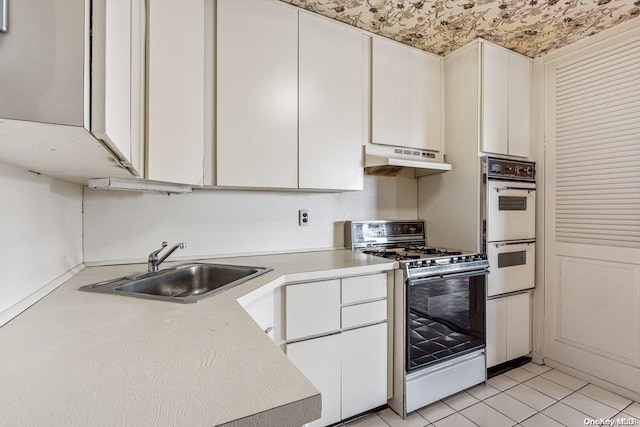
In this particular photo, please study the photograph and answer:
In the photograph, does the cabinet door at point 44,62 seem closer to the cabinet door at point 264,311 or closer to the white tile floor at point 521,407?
the cabinet door at point 264,311

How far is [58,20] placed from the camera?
0.47 meters

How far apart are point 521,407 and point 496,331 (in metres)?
0.49

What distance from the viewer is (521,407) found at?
1.83m

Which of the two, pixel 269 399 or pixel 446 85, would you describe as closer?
pixel 269 399

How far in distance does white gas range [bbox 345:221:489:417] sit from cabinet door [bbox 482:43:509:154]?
2.77ft

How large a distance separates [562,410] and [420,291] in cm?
107

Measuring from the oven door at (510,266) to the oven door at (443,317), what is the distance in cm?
19

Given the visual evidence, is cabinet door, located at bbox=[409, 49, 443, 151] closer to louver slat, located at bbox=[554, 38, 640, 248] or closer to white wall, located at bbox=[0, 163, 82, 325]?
louver slat, located at bbox=[554, 38, 640, 248]

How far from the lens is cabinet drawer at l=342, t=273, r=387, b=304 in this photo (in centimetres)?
165

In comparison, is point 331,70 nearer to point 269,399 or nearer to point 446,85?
point 446,85

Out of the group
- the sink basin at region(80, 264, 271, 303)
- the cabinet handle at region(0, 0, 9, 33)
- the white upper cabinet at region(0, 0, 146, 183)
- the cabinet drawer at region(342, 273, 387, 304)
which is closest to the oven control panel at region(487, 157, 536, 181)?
the cabinet drawer at region(342, 273, 387, 304)

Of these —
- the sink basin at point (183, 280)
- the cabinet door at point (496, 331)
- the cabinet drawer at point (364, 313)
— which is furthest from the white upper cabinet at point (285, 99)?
the cabinet door at point (496, 331)

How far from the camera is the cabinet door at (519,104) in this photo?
2316 mm

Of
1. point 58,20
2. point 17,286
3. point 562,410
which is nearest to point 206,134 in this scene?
point 17,286
